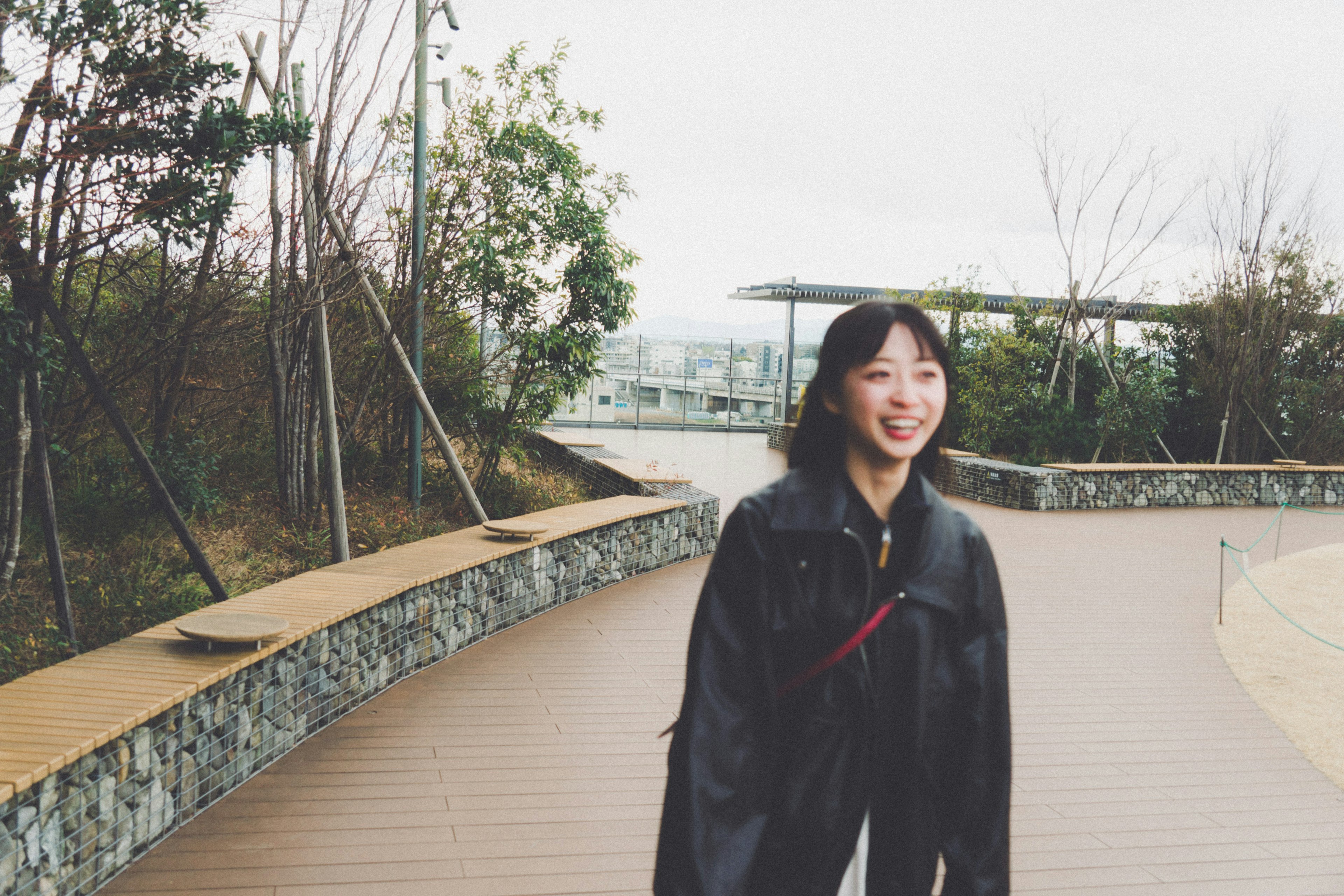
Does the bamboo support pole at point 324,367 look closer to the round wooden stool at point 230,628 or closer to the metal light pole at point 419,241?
the metal light pole at point 419,241

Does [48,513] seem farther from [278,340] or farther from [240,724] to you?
[278,340]

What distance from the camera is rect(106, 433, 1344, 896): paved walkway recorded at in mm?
3109

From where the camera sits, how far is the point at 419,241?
24.4ft

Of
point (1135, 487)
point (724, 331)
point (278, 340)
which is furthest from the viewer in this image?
point (724, 331)

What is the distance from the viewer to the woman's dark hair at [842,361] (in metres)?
1.59

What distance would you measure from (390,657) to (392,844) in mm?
1760

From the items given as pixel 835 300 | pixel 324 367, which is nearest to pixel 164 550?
pixel 324 367

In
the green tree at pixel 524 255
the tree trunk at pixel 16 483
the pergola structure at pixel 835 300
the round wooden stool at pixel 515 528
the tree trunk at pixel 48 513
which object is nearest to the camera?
the tree trunk at pixel 48 513

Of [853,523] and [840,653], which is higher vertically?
[853,523]

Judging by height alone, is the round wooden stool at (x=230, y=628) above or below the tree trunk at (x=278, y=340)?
below

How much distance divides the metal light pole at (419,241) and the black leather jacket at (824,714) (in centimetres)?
601

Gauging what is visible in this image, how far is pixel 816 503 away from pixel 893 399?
203 millimetres

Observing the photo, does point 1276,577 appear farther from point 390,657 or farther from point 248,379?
point 248,379

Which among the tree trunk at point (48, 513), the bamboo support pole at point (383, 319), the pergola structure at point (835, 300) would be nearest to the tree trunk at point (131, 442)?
the tree trunk at point (48, 513)
